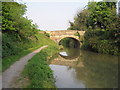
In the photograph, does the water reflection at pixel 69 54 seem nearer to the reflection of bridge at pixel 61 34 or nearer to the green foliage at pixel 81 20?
the reflection of bridge at pixel 61 34

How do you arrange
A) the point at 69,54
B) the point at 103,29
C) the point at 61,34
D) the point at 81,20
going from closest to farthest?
1. the point at 69,54
2. the point at 103,29
3. the point at 61,34
4. the point at 81,20

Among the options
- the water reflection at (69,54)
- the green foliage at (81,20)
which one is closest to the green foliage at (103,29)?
the green foliage at (81,20)

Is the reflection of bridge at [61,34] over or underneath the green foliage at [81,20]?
underneath

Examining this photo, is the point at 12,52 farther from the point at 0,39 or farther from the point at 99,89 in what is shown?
the point at 99,89

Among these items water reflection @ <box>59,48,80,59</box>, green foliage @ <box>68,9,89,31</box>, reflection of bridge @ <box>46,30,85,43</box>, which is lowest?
water reflection @ <box>59,48,80,59</box>

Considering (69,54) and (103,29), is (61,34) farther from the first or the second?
(103,29)

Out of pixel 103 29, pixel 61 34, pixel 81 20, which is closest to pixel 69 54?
pixel 103 29

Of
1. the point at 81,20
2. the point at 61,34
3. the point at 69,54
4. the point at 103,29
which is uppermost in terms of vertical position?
the point at 81,20

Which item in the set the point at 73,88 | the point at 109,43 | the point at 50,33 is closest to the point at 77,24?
the point at 50,33

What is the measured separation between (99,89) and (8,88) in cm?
359

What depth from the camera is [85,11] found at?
110 ft

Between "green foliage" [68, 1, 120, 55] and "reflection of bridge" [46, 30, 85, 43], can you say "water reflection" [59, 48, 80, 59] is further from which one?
"reflection of bridge" [46, 30, 85, 43]

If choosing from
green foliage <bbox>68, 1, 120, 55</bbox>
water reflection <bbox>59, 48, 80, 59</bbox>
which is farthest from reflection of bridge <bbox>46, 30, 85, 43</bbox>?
water reflection <bbox>59, 48, 80, 59</bbox>

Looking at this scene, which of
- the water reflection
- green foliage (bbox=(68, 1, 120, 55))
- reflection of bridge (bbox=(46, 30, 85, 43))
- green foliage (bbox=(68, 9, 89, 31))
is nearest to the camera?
green foliage (bbox=(68, 1, 120, 55))
